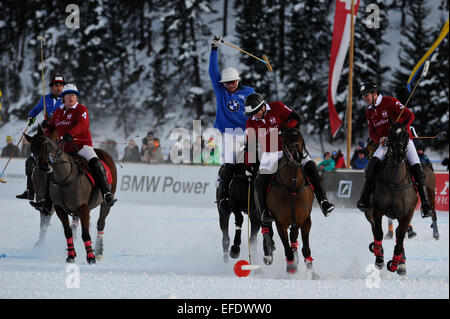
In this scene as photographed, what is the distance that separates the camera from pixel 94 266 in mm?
9648

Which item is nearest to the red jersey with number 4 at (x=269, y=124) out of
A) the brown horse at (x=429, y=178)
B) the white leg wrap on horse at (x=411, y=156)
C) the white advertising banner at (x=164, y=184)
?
the brown horse at (x=429, y=178)

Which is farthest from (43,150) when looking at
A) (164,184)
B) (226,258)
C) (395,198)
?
(164,184)

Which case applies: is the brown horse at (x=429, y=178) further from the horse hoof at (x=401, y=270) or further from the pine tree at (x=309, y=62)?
the pine tree at (x=309, y=62)

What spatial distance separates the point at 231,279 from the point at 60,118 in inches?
141

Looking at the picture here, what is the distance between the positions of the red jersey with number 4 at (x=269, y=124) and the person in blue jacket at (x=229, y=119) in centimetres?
96

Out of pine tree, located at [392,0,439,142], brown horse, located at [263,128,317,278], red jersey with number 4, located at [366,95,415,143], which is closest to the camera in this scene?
brown horse, located at [263,128,317,278]

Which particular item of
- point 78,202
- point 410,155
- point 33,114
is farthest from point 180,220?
point 410,155

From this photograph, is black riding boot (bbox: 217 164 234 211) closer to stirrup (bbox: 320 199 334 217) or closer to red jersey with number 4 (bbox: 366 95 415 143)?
stirrup (bbox: 320 199 334 217)

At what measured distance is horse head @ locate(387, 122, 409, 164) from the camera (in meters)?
8.60

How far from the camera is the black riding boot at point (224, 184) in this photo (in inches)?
394

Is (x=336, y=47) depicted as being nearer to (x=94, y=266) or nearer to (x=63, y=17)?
(x=94, y=266)

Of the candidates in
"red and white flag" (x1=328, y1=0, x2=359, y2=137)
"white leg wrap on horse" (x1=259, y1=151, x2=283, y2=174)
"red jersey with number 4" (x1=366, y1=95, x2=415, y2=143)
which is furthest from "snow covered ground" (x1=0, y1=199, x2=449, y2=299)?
"red and white flag" (x1=328, y1=0, x2=359, y2=137)

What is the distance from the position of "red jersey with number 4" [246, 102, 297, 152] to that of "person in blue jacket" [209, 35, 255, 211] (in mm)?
956

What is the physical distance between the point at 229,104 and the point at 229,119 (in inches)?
9.6
